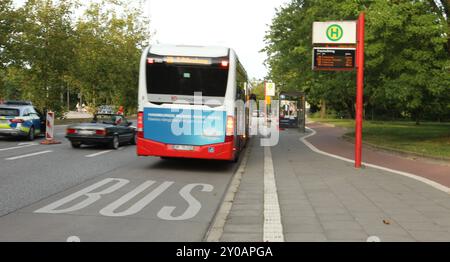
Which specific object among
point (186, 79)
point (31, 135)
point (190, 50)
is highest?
point (190, 50)

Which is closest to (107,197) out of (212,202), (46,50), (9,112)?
(212,202)

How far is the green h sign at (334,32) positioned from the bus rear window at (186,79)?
2968 millimetres

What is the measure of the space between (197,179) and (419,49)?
10852 millimetres

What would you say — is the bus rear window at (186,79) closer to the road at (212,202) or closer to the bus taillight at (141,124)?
the bus taillight at (141,124)

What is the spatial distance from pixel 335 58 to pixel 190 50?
150 inches

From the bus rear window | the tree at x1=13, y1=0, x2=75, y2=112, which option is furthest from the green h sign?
the tree at x1=13, y1=0, x2=75, y2=112

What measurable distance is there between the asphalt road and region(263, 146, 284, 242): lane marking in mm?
802

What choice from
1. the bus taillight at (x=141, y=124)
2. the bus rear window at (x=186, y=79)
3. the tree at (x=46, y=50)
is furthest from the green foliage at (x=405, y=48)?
the tree at (x=46, y=50)

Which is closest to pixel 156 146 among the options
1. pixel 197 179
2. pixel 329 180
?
pixel 197 179

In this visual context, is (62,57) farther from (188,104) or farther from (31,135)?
(188,104)

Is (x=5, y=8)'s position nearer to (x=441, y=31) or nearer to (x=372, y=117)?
(x=441, y=31)

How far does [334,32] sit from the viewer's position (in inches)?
499

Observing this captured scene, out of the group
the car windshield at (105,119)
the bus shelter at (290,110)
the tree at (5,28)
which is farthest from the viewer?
the bus shelter at (290,110)

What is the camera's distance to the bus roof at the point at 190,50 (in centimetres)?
1196
